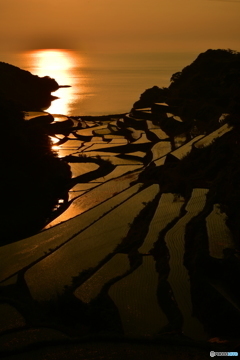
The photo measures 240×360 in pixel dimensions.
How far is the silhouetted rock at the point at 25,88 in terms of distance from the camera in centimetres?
2073

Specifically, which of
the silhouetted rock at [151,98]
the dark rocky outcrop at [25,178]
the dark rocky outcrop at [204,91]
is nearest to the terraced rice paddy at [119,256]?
the dark rocky outcrop at [25,178]

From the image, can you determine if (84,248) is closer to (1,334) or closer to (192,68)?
(1,334)

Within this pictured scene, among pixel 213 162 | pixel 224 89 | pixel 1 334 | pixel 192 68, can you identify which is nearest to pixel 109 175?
pixel 213 162

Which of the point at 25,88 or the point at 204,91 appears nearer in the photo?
the point at 204,91

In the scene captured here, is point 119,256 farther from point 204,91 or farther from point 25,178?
point 204,91

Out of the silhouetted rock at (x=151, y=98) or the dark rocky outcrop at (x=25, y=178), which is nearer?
the dark rocky outcrop at (x=25, y=178)

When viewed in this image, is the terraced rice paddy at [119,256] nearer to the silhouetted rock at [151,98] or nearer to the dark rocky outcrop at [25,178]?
the dark rocky outcrop at [25,178]

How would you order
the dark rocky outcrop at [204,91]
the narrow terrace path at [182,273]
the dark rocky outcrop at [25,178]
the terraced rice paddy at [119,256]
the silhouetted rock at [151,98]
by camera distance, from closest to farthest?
the narrow terrace path at [182,273]
the terraced rice paddy at [119,256]
the dark rocky outcrop at [25,178]
the dark rocky outcrop at [204,91]
the silhouetted rock at [151,98]

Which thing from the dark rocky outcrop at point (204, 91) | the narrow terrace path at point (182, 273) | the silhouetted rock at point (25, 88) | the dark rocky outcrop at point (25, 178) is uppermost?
the silhouetted rock at point (25, 88)

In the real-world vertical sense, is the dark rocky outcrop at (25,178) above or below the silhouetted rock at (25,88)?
below

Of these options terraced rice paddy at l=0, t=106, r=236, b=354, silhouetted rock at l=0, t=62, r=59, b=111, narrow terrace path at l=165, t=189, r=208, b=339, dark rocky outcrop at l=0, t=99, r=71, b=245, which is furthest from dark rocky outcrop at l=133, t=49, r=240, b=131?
narrow terrace path at l=165, t=189, r=208, b=339

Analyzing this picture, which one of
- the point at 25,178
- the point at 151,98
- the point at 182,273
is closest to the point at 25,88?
the point at 151,98

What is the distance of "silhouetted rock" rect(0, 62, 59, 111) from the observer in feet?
68.0

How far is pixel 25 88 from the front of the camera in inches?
883
